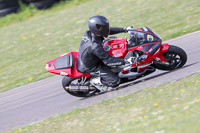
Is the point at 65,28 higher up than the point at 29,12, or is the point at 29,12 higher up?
the point at 29,12

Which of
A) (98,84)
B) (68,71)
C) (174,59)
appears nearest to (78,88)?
(98,84)

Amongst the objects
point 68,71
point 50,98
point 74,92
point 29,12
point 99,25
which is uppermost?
point 99,25

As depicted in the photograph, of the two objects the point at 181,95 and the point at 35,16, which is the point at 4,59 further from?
the point at 181,95

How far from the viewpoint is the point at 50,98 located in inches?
300

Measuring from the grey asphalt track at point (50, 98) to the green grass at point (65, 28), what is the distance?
929 millimetres

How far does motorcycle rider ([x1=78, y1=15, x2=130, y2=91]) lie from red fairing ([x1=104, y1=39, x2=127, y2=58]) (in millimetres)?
204

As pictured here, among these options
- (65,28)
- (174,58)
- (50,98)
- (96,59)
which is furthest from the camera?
(65,28)

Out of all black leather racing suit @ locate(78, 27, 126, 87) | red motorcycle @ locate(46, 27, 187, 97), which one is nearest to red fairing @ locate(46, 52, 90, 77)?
red motorcycle @ locate(46, 27, 187, 97)

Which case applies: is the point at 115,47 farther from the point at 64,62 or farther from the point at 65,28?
the point at 65,28

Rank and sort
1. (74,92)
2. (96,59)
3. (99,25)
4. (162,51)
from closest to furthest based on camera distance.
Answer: (99,25) → (162,51) → (96,59) → (74,92)

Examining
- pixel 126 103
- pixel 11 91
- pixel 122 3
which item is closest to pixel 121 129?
pixel 126 103

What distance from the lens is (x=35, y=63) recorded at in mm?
10711

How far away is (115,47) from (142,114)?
178cm

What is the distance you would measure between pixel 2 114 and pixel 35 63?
352 cm
